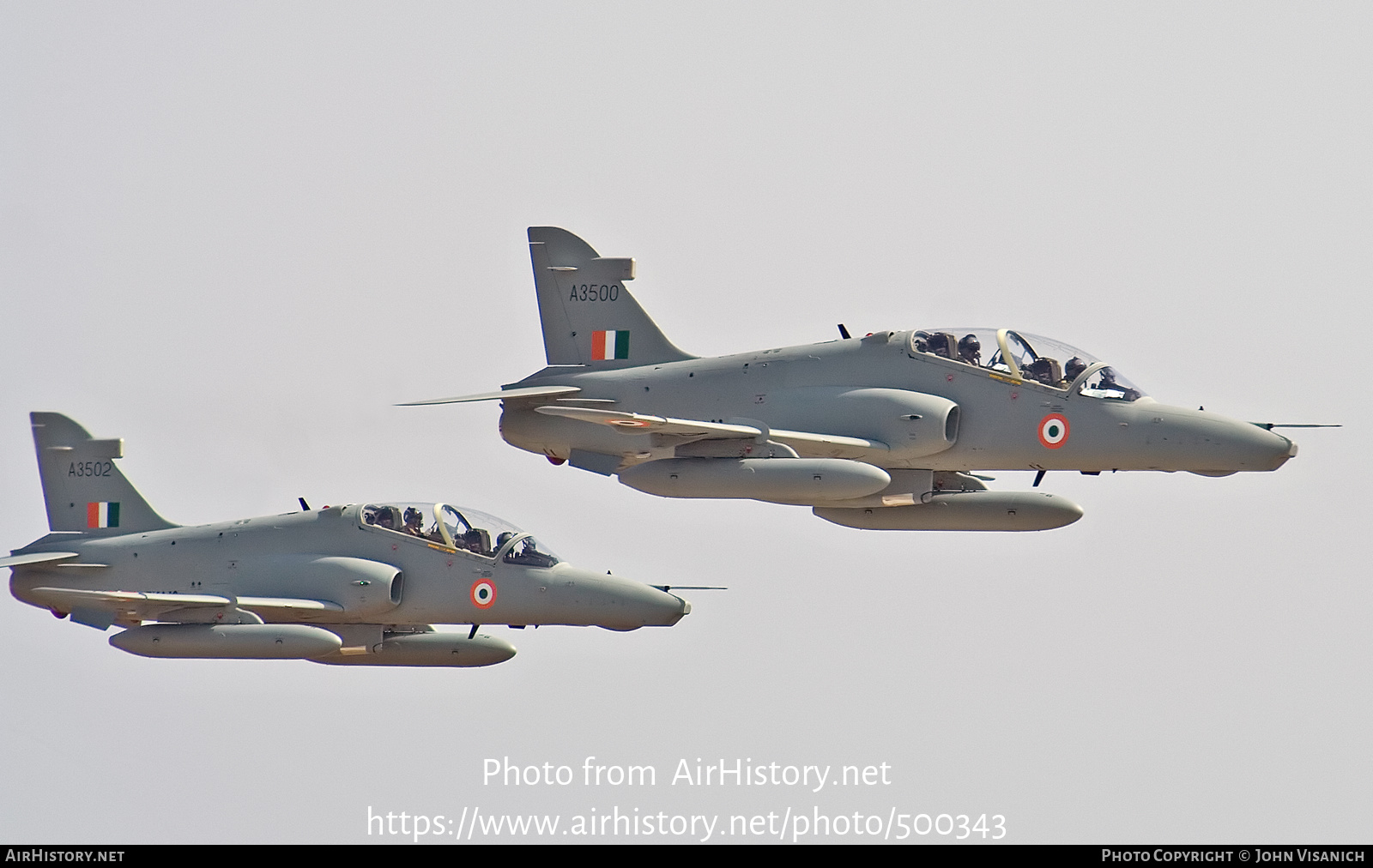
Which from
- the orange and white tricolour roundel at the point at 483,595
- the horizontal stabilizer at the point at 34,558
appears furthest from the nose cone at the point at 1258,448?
the horizontal stabilizer at the point at 34,558

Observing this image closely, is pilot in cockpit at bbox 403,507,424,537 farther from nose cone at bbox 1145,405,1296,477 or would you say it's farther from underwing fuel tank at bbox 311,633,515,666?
nose cone at bbox 1145,405,1296,477

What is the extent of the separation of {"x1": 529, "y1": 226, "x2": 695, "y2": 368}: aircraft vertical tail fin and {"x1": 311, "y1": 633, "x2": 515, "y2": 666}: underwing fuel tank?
4.27 meters

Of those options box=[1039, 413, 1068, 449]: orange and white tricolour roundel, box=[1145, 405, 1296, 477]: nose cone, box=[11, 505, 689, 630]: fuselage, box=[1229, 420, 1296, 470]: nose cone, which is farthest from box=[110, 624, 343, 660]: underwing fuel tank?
box=[1229, 420, 1296, 470]: nose cone

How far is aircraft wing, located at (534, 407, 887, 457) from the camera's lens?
32.3 metres

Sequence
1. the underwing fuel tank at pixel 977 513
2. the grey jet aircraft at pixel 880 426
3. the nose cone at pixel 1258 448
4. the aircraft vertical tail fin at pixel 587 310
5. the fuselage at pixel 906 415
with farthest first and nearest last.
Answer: the aircraft vertical tail fin at pixel 587 310, the underwing fuel tank at pixel 977 513, the grey jet aircraft at pixel 880 426, the fuselage at pixel 906 415, the nose cone at pixel 1258 448

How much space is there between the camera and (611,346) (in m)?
35.4

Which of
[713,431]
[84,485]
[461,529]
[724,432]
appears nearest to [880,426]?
[724,432]

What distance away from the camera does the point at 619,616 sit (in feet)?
110

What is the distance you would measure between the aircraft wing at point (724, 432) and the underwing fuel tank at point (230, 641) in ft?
16.2

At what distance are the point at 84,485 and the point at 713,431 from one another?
10.6m

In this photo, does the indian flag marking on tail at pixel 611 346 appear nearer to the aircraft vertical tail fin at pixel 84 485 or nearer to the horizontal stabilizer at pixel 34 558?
the aircraft vertical tail fin at pixel 84 485

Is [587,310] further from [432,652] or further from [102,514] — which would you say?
[102,514]

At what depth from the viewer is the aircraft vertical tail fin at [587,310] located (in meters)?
35.3

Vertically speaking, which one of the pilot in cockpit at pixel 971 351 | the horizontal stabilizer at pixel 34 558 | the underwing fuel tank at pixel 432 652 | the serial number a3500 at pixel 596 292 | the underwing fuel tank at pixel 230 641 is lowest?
the underwing fuel tank at pixel 432 652
